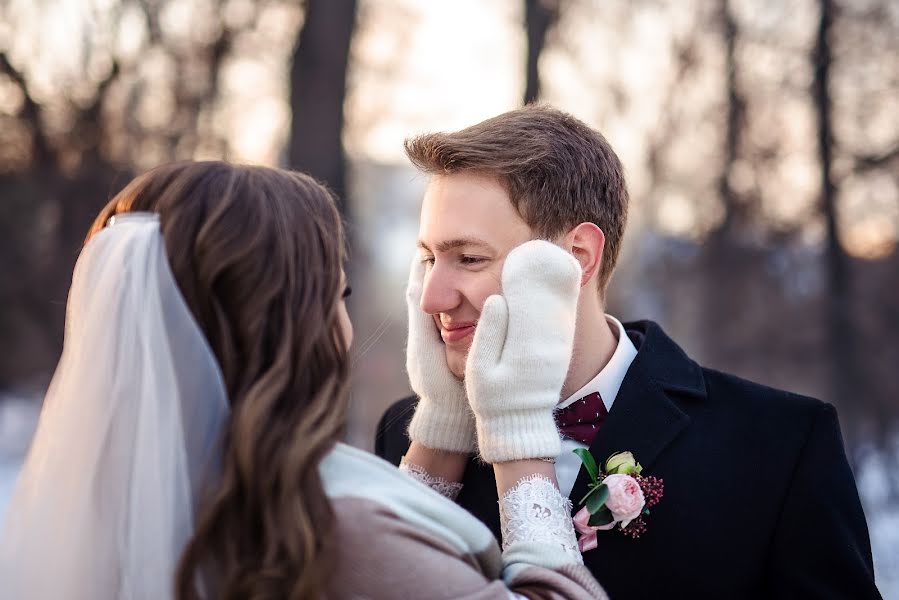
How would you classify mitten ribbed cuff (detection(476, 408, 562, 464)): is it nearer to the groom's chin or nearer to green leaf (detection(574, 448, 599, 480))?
green leaf (detection(574, 448, 599, 480))

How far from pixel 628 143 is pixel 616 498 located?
9.85 meters

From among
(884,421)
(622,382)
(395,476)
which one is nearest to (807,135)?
(884,421)

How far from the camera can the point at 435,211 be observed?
2.94 metres

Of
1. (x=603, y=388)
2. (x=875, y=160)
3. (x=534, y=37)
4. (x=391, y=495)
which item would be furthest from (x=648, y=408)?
(x=875, y=160)

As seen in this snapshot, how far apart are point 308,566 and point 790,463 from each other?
4.92ft

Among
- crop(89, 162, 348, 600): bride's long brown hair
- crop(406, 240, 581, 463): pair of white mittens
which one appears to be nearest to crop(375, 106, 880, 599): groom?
crop(406, 240, 581, 463): pair of white mittens

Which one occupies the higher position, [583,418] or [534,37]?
[534,37]

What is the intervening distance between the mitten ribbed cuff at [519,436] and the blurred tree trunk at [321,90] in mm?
4897

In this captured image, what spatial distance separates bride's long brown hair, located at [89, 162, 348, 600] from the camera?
1.73 m

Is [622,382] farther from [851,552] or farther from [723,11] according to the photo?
[723,11]

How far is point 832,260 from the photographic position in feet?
38.8

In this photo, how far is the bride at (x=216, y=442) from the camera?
5.81ft

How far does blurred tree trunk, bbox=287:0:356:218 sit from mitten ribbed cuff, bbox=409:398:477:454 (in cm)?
447

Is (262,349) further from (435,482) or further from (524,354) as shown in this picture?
(435,482)
